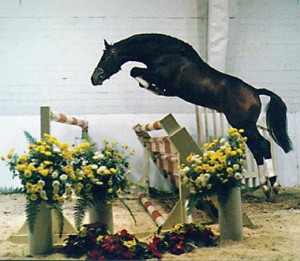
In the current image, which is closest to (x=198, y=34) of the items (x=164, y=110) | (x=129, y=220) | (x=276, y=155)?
(x=164, y=110)

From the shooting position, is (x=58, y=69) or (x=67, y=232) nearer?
(x=67, y=232)

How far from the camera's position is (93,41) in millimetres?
3627

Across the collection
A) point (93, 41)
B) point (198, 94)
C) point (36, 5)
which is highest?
point (36, 5)

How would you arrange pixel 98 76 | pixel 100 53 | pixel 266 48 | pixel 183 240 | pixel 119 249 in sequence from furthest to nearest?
pixel 266 48, pixel 100 53, pixel 98 76, pixel 183 240, pixel 119 249

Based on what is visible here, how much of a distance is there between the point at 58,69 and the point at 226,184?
2.17 m

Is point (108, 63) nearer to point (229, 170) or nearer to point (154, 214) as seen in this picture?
point (154, 214)

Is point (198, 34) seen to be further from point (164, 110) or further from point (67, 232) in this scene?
point (67, 232)

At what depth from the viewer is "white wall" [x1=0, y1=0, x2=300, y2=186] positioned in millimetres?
3537

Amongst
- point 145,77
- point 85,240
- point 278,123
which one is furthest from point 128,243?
point 278,123

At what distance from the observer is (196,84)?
116 inches

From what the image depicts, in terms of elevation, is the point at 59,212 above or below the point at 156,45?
below

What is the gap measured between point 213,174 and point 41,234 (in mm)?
852

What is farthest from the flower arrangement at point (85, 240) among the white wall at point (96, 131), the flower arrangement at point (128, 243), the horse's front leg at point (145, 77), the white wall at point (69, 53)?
the white wall at point (69, 53)

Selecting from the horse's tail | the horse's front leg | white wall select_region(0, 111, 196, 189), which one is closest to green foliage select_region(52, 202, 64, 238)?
the horse's front leg
